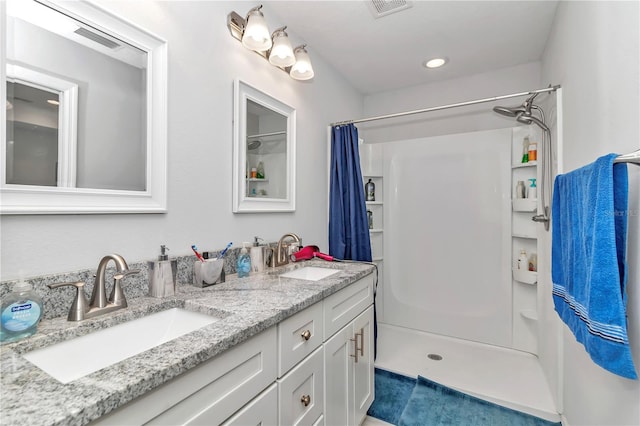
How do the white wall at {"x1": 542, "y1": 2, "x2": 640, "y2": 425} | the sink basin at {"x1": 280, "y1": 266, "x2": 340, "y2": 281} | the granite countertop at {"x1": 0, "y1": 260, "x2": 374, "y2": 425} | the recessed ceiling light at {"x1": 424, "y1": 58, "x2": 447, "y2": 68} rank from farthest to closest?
1. the recessed ceiling light at {"x1": 424, "y1": 58, "x2": 447, "y2": 68}
2. the sink basin at {"x1": 280, "y1": 266, "x2": 340, "y2": 281}
3. the white wall at {"x1": 542, "y1": 2, "x2": 640, "y2": 425}
4. the granite countertop at {"x1": 0, "y1": 260, "x2": 374, "y2": 425}

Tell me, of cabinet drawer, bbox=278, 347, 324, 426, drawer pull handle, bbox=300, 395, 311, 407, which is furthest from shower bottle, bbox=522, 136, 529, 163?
drawer pull handle, bbox=300, 395, 311, 407

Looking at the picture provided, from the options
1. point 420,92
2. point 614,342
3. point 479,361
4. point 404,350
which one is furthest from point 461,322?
point 420,92

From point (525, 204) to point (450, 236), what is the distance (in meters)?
0.62

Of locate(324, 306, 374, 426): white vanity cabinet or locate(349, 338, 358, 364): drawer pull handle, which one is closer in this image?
locate(324, 306, 374, 426): white vanity cabinet

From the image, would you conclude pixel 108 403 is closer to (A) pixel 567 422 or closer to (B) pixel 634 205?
(B) pixel 634 205

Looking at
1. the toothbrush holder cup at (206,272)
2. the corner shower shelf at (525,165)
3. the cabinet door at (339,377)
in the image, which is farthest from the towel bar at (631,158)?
the corner shower shelf at (525,165)

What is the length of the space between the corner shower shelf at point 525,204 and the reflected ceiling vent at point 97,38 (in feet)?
8.78

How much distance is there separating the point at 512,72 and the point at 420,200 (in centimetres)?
131

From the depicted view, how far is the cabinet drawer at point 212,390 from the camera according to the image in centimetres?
57

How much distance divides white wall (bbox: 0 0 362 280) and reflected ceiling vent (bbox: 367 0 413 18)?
530mm

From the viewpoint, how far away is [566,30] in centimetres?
157

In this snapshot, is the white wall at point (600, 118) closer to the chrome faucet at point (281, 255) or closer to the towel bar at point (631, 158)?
the towel bar at point (631, 158)

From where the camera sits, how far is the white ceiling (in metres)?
1.75

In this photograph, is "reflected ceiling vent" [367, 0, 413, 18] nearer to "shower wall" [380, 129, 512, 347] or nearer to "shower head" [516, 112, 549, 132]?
"shower head" [516, 112, 549, 132]
